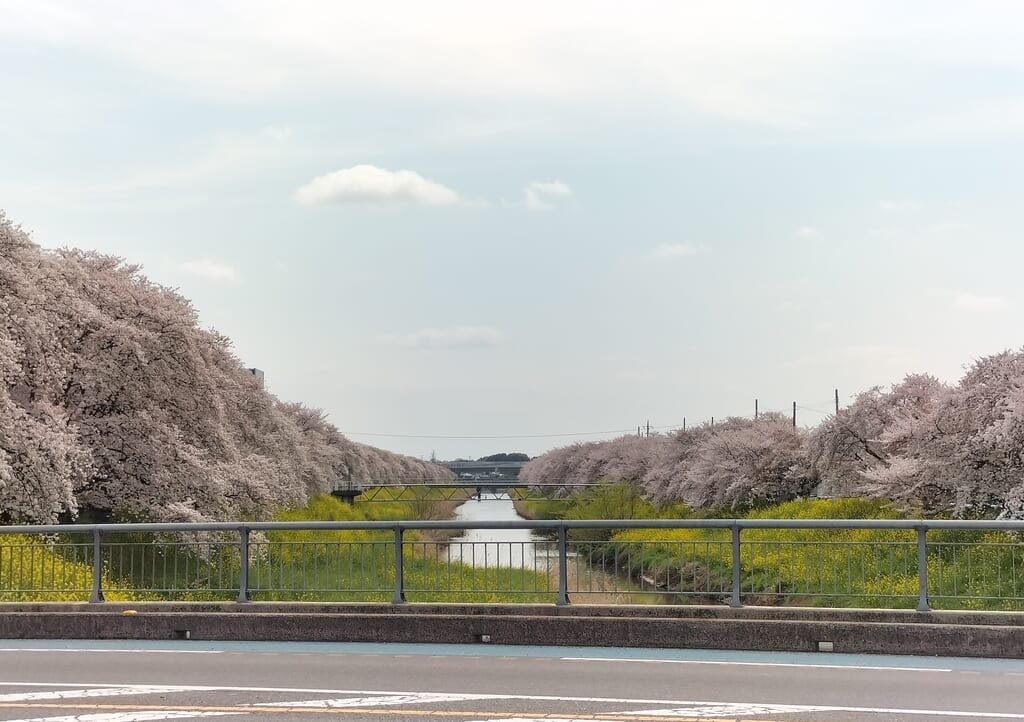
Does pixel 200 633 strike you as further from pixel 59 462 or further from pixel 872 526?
pixel 59 462

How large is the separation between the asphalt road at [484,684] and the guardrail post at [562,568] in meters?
0.71

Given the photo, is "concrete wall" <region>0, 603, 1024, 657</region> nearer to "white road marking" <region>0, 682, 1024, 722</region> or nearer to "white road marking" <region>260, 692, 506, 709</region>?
"white road marking" <region>0, 682, 1024, 722</region>

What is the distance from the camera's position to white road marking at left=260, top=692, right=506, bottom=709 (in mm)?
9289

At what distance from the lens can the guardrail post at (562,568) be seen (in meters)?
13.3

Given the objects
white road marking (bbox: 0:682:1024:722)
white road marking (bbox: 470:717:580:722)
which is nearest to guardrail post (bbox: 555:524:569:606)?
white road marking (bbox: 0:682:1024:722)

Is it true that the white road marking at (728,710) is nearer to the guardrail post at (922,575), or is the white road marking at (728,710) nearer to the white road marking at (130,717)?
the white road marking at (130,717)

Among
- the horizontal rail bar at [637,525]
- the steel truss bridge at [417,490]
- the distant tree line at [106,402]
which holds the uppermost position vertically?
the distant tree line at [106,402]

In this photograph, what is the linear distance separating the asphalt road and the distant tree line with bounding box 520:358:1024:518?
24194 millimetres

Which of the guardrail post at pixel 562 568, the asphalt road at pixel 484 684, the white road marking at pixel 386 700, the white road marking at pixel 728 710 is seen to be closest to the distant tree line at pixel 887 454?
the guardrail post at pixel 562 568

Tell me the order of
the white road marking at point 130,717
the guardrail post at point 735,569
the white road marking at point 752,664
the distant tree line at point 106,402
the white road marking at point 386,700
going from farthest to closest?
the distant tree line at point 106,402 → the guardrail post at point 735,569 → the white road marking at point 752,664 → the white road marking at point 386,700 → the white road marking at point 130,717

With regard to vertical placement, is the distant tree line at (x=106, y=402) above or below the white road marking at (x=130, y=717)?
above

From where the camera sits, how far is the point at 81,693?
10.1 meters

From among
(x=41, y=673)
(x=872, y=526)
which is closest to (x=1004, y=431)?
(x=872, y=526)

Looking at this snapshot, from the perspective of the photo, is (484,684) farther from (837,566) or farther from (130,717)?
(837,566)
